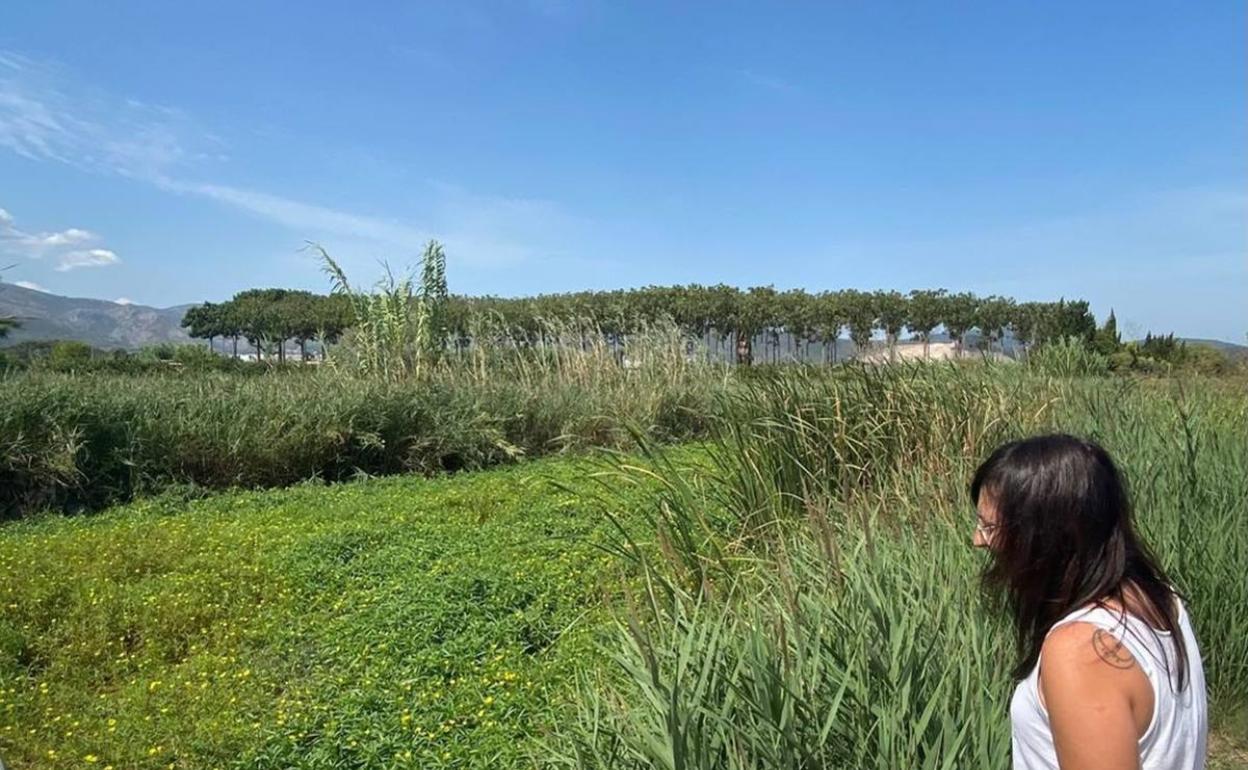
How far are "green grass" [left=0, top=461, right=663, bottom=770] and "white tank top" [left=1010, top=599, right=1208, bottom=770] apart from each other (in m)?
1.84

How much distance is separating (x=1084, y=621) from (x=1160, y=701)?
148mm

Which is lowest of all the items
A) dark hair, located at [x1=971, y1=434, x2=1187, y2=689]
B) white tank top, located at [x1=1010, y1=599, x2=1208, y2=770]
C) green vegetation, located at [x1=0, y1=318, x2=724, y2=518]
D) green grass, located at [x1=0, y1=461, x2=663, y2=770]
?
green grass, located at [x1=0, y1=461, x2=663, y2=770]

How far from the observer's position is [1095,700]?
121cm

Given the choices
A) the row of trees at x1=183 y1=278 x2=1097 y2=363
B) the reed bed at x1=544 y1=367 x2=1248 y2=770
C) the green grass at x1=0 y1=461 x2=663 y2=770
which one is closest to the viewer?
the reed bed at x1=544 y1=367 x2=1248 y2=770

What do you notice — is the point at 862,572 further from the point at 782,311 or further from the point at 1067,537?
the point at 782,311

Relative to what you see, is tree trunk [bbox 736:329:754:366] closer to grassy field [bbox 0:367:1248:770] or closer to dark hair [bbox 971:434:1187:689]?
grassy field [bbox 0:367:1248:770]

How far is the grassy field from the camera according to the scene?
6.57 feet

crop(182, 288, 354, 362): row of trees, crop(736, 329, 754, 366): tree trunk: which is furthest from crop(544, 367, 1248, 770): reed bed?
crop(182, 288, 354, 362): row of trees

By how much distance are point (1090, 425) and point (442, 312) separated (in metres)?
10.5

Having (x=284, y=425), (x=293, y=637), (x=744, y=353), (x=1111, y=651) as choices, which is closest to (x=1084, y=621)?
(x=1111, y=651)

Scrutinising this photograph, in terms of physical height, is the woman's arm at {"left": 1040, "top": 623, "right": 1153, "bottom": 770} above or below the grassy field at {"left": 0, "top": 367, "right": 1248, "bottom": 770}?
above

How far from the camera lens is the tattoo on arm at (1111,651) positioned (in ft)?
4.01

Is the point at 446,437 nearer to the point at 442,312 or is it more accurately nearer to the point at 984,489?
the point at 442,312

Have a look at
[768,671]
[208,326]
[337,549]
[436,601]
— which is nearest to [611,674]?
[768,671]
